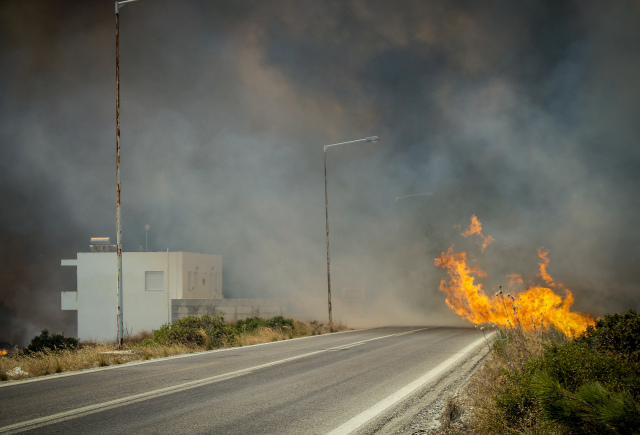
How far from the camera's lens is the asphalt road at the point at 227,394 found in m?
5.78

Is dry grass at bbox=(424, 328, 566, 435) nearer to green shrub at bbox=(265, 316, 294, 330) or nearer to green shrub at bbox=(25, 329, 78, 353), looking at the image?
green shrub at bbox=(25, 329, 78, 353)

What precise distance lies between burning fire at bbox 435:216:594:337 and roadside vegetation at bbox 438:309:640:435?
180 centimetres

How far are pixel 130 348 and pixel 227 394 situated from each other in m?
8.24

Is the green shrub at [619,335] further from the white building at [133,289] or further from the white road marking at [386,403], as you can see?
the white building at [133,289]

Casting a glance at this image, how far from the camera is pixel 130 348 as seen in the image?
1462 cm

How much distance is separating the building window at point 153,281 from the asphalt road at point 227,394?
122 feet

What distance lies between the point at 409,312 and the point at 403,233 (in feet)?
26.1

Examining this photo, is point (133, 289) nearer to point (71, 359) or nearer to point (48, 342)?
point (48, 342)

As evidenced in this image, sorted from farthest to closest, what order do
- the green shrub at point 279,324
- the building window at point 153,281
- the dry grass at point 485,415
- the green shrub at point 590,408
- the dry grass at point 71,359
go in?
the building window at point 153,281
the green shrub at point 279,324
the dry grass at point 71,359
the dry grass at point 485,415
the green shrub at point 590,408

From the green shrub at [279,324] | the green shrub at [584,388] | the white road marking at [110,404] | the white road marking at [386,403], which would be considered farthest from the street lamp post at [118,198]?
the green shrub at [584,388]

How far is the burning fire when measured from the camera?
14.6m

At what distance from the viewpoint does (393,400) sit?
709 centimetres

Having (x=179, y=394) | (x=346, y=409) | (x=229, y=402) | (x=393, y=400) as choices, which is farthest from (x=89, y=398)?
(x=393, y=400)

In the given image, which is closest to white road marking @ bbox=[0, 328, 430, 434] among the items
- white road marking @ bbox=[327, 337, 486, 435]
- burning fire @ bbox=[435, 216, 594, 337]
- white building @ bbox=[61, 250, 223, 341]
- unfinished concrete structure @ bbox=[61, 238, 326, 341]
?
white road marking @ bbox=[327, 337, 486, 435]
